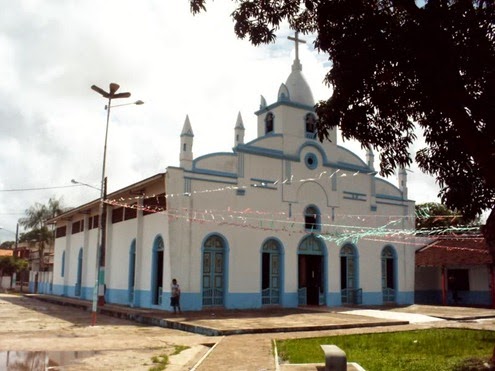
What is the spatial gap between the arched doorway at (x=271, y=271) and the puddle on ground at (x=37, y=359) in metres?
11.7

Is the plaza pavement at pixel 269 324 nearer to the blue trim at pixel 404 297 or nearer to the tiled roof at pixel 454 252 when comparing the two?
the blue trim at pixel 404 297

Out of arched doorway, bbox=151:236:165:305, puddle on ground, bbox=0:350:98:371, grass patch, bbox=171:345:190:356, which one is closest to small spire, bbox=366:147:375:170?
arched doorway, bbox=151:236:165:305

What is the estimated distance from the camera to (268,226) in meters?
22.3

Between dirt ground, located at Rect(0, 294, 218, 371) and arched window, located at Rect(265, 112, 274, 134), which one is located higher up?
arched window, located at Rect(265, 112, 274, 134)

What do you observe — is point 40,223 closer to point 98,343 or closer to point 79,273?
point 79,273

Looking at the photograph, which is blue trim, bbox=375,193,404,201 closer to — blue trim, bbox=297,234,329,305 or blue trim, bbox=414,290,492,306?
blue trim, bbox=297,234,329,305

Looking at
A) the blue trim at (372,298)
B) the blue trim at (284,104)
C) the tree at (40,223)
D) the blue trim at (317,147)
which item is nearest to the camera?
the blue trim at (284,104)

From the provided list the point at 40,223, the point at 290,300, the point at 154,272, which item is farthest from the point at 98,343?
the point at 40,223

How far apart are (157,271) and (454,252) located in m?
15.9

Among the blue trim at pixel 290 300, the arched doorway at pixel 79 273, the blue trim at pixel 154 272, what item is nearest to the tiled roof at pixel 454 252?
the blue trim at pixel 290 300

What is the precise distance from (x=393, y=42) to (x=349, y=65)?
759mm

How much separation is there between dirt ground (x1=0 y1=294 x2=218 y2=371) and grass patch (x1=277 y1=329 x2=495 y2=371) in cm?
234

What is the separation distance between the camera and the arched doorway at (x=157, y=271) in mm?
21095

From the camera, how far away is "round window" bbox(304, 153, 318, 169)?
24031 millimetres
